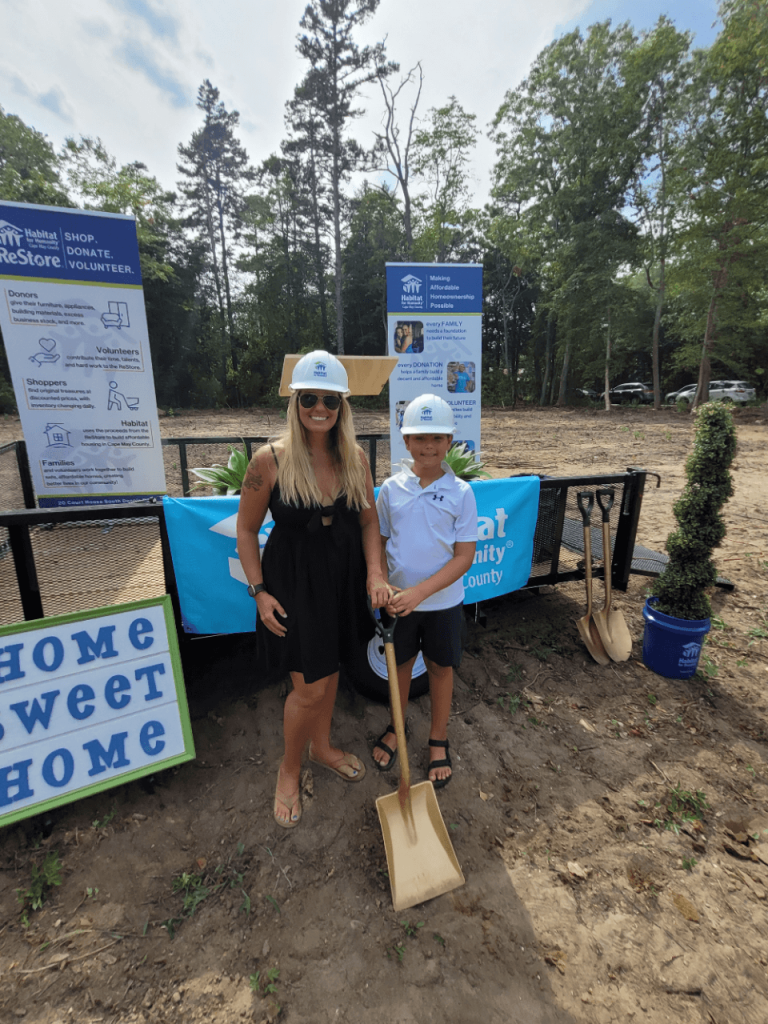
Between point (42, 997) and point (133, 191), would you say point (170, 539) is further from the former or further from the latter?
point (133, 191)

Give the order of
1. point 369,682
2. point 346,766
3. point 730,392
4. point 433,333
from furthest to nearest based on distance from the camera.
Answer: point 730,392 → point 433,333 → point 369,682 → point 346,766

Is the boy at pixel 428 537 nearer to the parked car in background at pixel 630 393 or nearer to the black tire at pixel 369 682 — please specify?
the black tire at pixel 369 682

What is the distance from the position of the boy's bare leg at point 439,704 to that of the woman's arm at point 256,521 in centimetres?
90

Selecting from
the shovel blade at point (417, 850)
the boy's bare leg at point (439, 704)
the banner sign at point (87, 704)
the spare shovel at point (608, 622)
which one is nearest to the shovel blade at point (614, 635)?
the spare shovel at point (608, 622)

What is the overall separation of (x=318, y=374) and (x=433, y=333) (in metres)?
4.38

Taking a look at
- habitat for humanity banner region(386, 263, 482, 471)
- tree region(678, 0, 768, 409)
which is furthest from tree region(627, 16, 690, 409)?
habitat for humanity banner region(386, 263, 482, 471)

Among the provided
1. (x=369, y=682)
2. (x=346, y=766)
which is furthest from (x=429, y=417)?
(x=346, y=766)

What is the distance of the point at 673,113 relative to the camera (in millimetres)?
20406

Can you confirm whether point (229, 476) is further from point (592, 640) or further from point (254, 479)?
Answer: point (592, 640)

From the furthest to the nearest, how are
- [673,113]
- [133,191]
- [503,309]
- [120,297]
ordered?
1. [503,309]
2. [673,113]
3. [133,191]
4. [120,297]

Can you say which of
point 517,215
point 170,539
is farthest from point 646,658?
point 517,215

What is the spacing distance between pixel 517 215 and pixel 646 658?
2990cm

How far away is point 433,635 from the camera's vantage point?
7.88 ft

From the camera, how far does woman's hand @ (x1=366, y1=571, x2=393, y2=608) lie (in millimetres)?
2117
